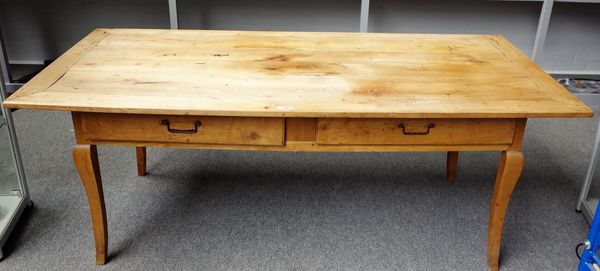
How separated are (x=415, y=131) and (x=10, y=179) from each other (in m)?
1.75

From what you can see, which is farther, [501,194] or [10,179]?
[10,179]

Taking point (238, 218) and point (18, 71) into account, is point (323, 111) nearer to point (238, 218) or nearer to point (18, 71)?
point (238, 218)

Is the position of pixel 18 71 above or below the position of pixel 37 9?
below

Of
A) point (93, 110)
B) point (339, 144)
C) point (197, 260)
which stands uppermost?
point (93, 110)

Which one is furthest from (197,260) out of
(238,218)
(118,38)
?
(118,38)

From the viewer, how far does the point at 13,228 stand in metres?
2.17

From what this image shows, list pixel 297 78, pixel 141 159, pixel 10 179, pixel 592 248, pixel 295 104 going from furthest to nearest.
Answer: pixel 141 159 → pixel 10 179 → pixel 297 78 → pixel 592 248 → pixel 295 104

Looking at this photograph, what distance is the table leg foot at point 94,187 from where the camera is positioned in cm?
177

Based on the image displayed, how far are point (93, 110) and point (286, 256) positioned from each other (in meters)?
0.92

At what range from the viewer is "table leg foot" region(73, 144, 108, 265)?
5.82ft

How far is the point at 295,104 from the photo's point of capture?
5.43 feet

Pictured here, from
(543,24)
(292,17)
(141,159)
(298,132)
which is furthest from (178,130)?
(543,24)

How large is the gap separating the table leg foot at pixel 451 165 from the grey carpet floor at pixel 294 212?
0.05 meters

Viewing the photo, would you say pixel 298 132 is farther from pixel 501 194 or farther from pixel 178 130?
pixel 501 194
